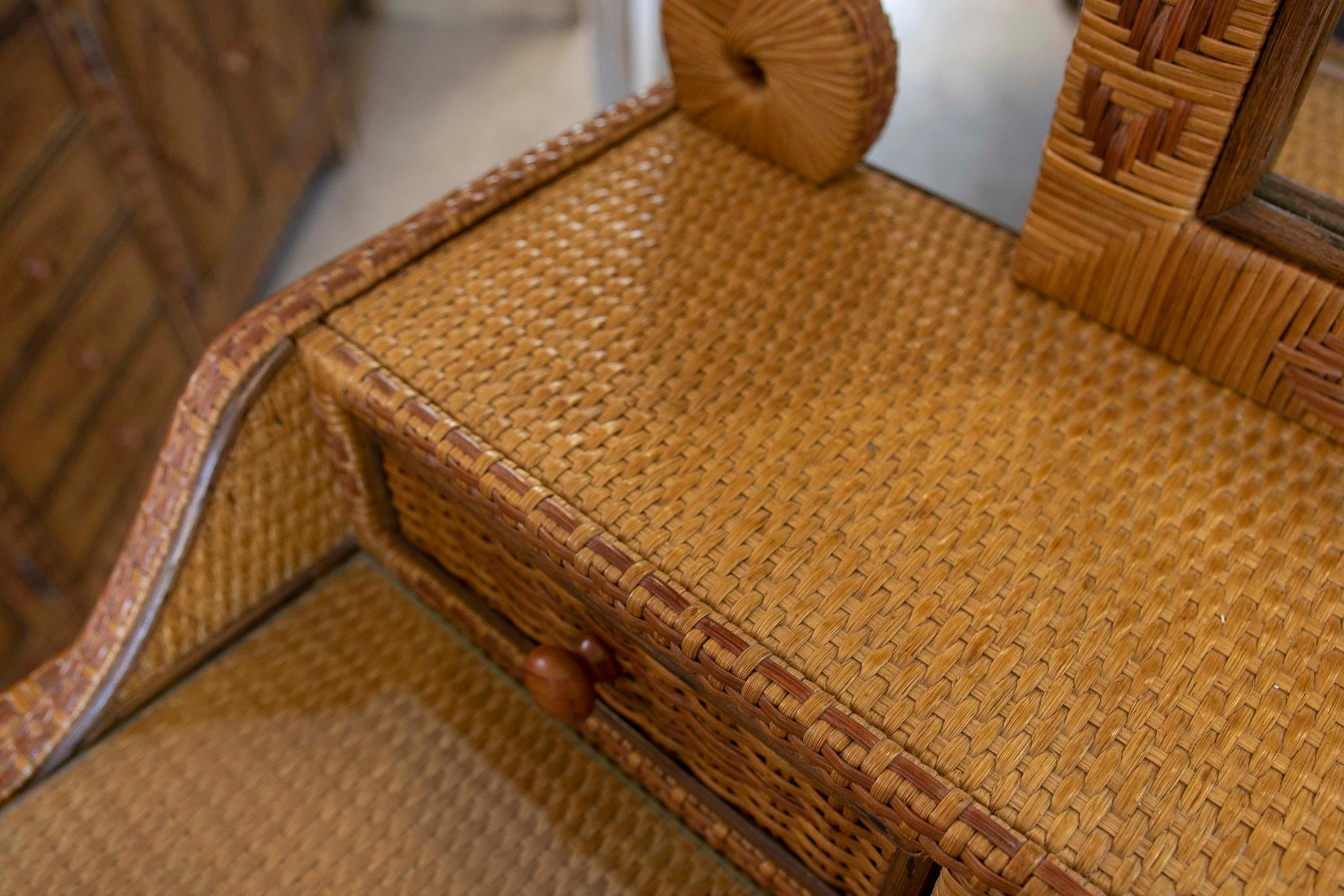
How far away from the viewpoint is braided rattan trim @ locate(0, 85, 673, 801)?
1.98ft

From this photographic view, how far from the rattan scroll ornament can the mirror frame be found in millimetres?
214

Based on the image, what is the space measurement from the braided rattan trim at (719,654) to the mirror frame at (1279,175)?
0.33m

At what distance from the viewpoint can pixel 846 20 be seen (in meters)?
0.61

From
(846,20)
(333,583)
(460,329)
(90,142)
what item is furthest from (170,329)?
(846,20)

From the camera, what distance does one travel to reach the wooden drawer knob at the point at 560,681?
0.55 metres

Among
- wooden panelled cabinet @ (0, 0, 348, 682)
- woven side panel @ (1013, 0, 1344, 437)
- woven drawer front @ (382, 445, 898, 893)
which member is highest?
woven side panel @ (1013, 0, 1344, 437)

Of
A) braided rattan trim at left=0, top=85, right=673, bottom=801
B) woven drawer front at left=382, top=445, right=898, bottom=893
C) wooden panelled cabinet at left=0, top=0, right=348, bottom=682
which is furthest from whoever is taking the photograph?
wooden panelled cabinet at left=0, top=0, right=348, bottom=682

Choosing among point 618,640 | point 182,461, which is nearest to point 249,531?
point 182,461

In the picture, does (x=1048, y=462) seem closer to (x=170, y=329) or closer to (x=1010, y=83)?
(x=1010, y=83)

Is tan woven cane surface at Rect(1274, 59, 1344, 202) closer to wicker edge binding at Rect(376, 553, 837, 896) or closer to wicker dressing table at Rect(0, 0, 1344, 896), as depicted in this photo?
wicker dressing table at Rect(0, 0, 1344, 896)

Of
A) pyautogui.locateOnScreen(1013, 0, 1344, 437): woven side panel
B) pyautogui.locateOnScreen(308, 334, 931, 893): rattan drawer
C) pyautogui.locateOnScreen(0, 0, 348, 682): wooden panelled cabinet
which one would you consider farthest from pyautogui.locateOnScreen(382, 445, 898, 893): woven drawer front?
pyautogui.locateOnScreen(0, 0, 348, 682): wooden panelled cabinet

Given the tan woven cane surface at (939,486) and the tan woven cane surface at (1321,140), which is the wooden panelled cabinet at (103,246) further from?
the tan woven cane surface at (1321,140)

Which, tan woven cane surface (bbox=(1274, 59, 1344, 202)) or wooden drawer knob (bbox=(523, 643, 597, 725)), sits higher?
tan woven cane surface (bbox=(1274, 59, 1344, 202))

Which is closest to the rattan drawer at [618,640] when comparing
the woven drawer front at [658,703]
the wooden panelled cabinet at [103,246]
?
the woven drawer front at [658,703]
